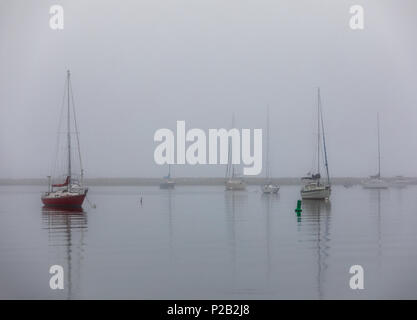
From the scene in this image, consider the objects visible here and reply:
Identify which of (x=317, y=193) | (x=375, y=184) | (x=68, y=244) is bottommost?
(x=375, y=184)

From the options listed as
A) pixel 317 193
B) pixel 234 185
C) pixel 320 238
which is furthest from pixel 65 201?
pixel 234 185

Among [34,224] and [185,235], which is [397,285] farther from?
[34,224]

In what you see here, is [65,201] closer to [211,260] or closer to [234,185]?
[211,260]

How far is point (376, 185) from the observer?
125562mm

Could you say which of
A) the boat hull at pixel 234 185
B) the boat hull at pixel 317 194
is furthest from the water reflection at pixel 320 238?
the boat hull at pixel 234 185

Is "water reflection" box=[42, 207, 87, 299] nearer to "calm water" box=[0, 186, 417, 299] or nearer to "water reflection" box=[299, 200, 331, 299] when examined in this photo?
"calm water" box=[0, 186, 417, 299]

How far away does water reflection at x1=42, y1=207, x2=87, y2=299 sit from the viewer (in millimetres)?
15688

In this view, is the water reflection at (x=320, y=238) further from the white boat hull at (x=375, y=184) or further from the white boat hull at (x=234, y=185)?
the white boat hull at (x=375, y=184)

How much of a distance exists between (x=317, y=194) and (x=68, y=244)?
39.2 m

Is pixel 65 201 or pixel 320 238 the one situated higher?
pixel 65 201

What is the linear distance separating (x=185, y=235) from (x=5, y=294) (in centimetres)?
1335

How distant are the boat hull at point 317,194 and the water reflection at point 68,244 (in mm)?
29221

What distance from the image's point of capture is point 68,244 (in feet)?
76.1
